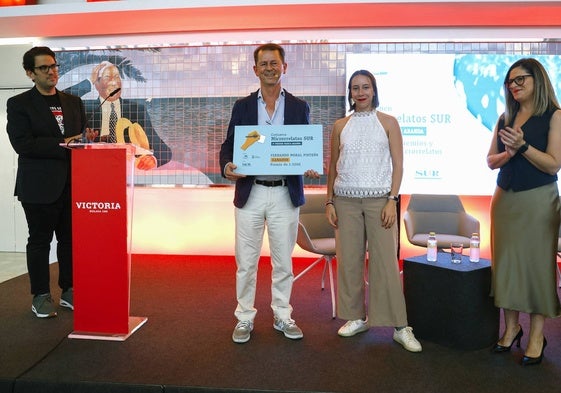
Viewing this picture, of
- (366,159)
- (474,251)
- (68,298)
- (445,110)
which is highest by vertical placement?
(445,110)

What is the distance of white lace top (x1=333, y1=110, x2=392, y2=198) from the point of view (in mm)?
2631

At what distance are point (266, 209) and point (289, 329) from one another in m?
0.76

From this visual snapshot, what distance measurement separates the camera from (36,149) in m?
3.00

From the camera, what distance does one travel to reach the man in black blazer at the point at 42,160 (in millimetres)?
3053

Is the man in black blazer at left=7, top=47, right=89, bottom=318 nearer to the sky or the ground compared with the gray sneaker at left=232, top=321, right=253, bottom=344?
nearer to the sky

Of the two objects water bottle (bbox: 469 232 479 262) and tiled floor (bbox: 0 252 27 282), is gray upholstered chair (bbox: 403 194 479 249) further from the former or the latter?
tiled floor (bbox: 0 252 27 282)

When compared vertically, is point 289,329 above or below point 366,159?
below

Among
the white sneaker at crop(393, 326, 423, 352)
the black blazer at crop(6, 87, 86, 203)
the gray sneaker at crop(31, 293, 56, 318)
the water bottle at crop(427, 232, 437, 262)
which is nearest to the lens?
the white sneaker at crop(393, 326, 423, 352)

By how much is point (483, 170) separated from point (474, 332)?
263 centimetres

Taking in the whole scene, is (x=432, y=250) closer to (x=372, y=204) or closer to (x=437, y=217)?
(x=372, y=204)

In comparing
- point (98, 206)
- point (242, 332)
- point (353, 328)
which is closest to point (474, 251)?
point (353, 328)

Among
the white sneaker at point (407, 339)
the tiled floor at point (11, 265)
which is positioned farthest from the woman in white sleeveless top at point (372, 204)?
the tiled floor at point (11, 265)

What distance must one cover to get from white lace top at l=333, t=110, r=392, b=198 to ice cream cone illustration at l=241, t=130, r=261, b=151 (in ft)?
1.78

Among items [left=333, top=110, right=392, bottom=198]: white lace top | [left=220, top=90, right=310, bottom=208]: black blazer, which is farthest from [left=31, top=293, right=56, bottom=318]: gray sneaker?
[left=333, top=110, right=392, bottom=198]: white lace top
